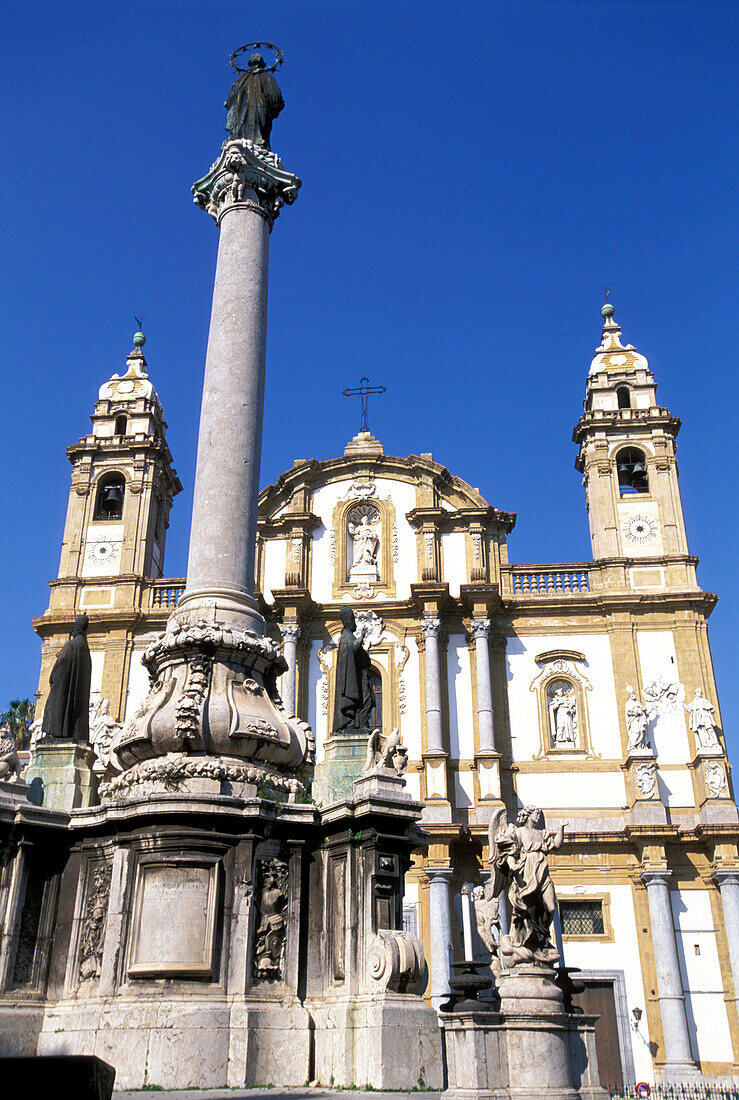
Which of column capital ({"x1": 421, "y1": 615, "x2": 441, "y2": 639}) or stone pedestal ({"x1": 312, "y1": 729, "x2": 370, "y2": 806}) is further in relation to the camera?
column capital ({"x1": 421, "y1": 615, "x2": 441, "y2": 639})

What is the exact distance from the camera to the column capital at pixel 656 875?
85.5 feet

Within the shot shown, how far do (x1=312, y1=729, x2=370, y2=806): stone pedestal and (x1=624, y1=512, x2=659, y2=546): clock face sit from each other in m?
20.8

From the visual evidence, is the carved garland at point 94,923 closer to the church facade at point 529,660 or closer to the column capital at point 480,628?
the church facade at point 529,660

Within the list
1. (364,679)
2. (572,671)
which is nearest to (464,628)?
(572,671)

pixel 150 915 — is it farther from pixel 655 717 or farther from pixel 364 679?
pixel 655 717

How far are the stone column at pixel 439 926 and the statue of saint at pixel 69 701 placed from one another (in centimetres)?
1507

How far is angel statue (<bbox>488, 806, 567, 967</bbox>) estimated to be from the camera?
34.4 ft

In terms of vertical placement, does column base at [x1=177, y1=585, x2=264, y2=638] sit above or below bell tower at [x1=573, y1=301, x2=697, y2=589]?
below

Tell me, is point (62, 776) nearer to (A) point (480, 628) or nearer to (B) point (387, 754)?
(B) point (387, 754)

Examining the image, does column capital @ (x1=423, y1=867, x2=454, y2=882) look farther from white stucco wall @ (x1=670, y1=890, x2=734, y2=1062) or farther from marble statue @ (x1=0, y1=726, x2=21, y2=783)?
marble statue @ (x1=0, y1=726, x2=21, y2=783)

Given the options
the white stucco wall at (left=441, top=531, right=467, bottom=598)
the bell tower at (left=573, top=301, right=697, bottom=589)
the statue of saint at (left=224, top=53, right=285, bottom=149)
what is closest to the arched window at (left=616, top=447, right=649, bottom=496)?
the bell tower at (left=573, top=301, right=697, bottom=589)

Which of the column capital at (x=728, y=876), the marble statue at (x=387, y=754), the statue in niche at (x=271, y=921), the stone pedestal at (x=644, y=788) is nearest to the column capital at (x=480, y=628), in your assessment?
the stone pedestal at (x=644, y=788)

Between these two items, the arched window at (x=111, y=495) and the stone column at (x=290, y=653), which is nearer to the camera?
the stone column at (x=290, y=653)

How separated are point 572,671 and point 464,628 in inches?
136
